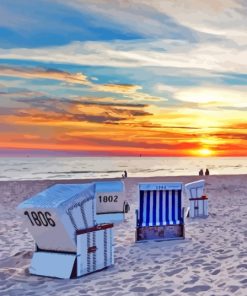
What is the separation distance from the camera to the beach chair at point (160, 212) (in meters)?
9.54

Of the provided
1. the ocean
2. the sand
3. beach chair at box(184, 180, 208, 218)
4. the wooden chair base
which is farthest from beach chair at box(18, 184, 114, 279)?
the ocean

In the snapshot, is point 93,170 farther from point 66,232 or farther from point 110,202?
point 66,232

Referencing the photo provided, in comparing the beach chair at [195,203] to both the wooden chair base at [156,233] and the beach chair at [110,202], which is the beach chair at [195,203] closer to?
the beach chair at [110,202]

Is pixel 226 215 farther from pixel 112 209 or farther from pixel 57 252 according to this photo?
pixel 57 252

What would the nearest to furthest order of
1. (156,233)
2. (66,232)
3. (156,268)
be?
1. (66,232)
2. (156,268)
3. (156,233)

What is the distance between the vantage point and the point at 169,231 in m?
9.68

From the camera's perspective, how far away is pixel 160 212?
31.7 feet

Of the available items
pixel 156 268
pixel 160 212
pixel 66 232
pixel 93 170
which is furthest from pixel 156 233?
pixel 93 170

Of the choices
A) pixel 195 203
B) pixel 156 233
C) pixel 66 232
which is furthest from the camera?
pixel 195 203

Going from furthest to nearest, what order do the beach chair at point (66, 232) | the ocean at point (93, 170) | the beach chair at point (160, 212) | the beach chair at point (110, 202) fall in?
the ocean at point (93, 170) → the beach chair at point (110, 202) → the beach chair at point (160, 212) → the beach chair at point (66, 232)

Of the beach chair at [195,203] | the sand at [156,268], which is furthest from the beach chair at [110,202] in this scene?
the beach chair at [195,203]

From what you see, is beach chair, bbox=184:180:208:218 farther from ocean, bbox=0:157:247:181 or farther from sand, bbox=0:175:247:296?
ocean, bbox=0:157:247:181

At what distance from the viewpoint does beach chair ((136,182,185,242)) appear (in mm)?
9539

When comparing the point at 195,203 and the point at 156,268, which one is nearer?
the point at 156,268
